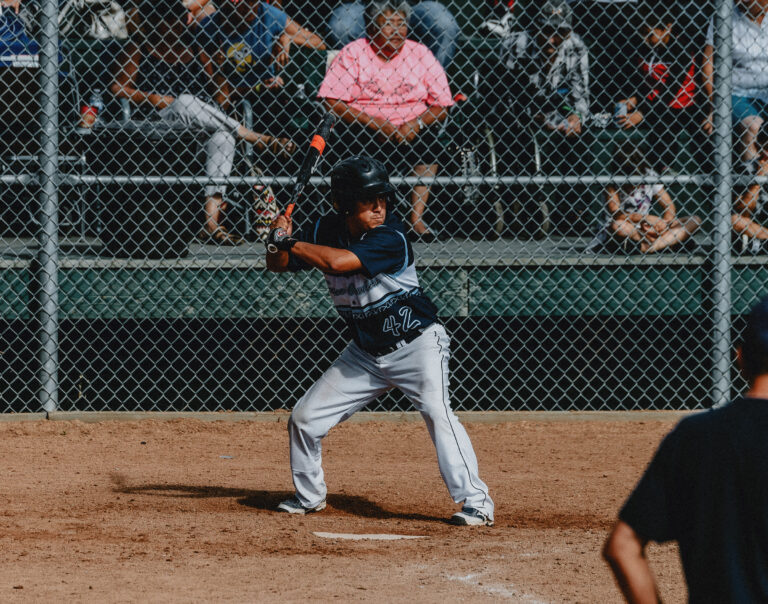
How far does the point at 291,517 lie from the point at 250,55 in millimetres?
3703

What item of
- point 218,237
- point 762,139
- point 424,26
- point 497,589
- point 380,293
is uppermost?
point 424,26

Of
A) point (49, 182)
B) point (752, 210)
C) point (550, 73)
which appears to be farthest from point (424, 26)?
point (49, 182)

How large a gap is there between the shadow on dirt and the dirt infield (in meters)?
0.01

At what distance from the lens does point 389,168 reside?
24.1 feet

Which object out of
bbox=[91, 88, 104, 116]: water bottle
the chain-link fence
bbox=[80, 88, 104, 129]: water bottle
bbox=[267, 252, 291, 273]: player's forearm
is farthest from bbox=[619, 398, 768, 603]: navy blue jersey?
bbox=[91, 88, 104, 116]: water bottle

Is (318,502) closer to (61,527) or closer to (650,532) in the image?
(61,527)

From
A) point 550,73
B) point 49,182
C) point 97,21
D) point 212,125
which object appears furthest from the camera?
point 97,21

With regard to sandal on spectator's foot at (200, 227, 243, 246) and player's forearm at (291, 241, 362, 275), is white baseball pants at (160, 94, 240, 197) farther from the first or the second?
player's forearm at (291, 241, 362, 275)

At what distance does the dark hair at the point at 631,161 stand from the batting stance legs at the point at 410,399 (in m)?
2.78

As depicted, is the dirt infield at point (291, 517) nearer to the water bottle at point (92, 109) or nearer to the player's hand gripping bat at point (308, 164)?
the player's hand gripping bat at point (308, 164)

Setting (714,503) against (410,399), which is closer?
(714,503)

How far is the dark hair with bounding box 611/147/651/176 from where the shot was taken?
23.5ft

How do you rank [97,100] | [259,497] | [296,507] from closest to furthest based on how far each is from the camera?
[296,507] < [259,497] < [97,100]

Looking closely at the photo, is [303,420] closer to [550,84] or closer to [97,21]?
[550,84]
